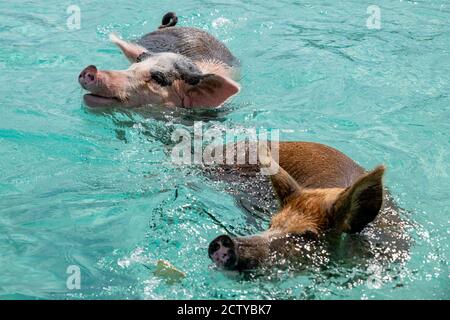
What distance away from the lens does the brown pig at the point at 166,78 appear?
8.15m

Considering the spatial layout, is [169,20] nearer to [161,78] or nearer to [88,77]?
[161,78]

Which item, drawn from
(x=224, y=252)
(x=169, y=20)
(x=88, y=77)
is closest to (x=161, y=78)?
(x=88, y=77)

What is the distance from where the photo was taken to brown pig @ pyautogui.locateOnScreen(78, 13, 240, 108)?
26.7 ft

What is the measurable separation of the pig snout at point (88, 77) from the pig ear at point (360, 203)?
387 centimetres

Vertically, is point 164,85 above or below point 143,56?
below

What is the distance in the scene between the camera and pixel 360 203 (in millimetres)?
4621

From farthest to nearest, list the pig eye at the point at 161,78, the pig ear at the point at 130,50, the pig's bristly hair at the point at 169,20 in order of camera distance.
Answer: the pig's bristly hair at the point at 169,20 → the pig ear at the point at 130,50 → the pig eye at the point at 161,78

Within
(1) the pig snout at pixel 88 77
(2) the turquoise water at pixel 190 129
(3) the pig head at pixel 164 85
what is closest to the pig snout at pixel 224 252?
(2) the turquoise water at pixel 190 129

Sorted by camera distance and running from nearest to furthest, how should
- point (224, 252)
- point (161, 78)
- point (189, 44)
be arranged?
point (224, 252) < point (161, 78) < point (189, 44)

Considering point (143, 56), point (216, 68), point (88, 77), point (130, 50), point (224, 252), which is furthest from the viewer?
point (216, 68)

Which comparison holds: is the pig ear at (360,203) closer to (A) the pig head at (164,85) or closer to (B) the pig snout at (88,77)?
(B) the pig snout at (88,77)

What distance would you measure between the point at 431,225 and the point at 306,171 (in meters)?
1.01

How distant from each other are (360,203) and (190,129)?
13.1 ft

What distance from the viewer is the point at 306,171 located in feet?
19.5
